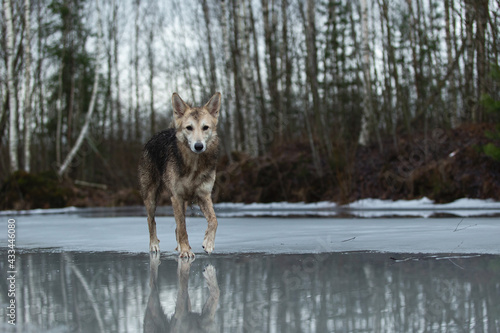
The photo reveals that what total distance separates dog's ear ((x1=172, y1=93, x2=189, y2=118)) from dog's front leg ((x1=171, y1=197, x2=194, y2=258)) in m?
1.08

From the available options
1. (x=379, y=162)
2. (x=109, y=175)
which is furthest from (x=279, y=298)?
(x=109, y=175)

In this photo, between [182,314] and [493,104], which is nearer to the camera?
[182,314]

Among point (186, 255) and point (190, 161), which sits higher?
point (190, 161)

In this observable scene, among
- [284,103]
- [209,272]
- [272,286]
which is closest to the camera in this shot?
[272,286]

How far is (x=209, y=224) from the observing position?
5.96 metres

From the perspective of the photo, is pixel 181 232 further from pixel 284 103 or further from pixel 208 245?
pixel 284 103

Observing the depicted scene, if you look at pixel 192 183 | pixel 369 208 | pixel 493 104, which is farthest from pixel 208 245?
pixel 369 208

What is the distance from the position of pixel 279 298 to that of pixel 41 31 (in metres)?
31.1

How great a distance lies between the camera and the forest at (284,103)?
1561 centimetres

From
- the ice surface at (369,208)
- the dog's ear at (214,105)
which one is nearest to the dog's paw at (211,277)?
the dog's ear at (214,105)

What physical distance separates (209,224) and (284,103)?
20781 millimetres

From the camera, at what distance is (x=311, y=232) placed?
786cm

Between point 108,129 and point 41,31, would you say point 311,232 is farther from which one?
point 108,129

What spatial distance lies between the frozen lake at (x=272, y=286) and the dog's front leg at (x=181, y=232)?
0.49ft
